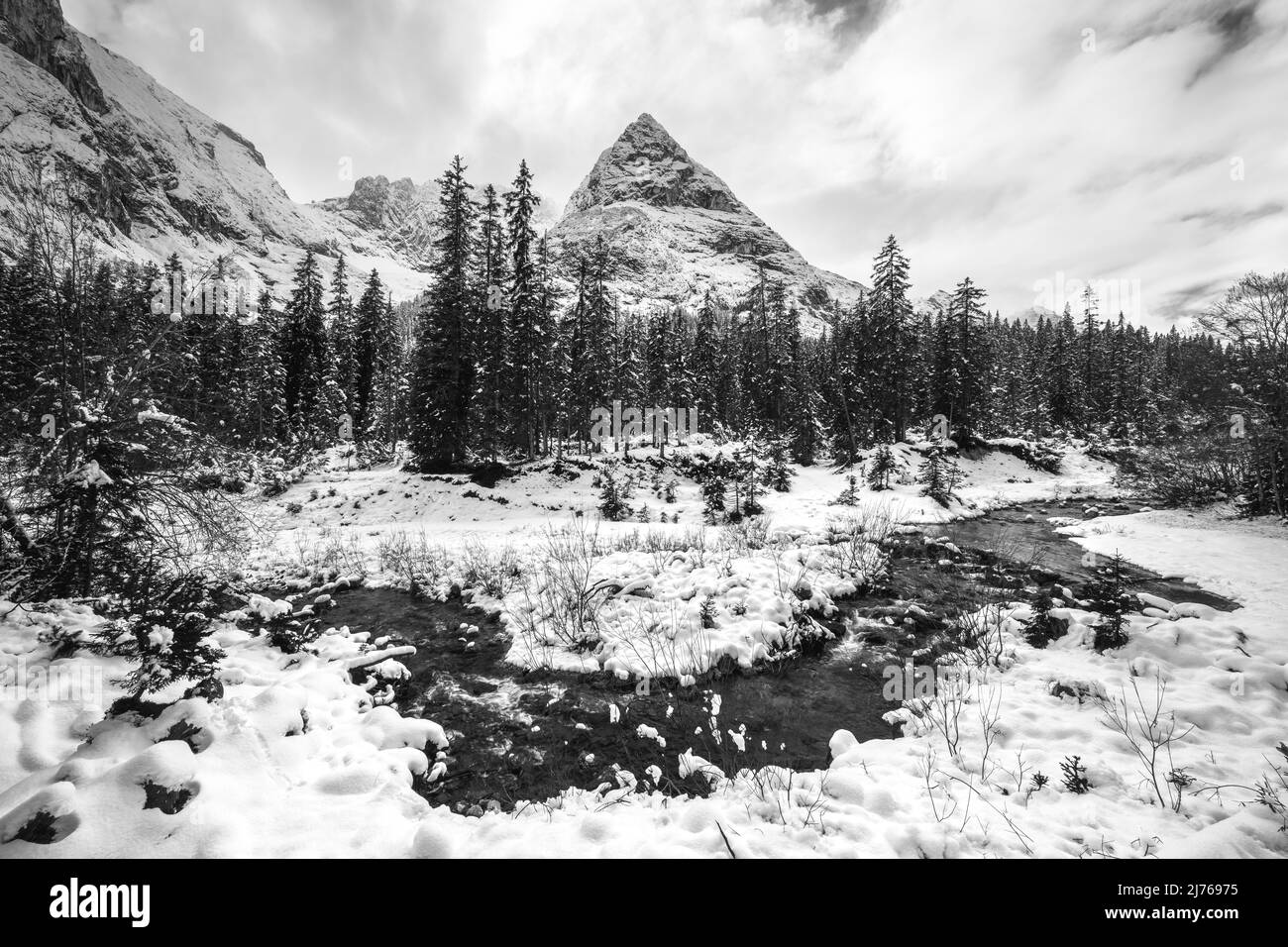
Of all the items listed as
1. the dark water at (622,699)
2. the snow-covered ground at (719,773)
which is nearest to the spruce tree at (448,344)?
the dark water at (622,699)

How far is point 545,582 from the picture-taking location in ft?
31.4

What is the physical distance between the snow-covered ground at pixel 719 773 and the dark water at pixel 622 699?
11.6 inches

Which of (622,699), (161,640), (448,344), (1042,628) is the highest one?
(448,344)

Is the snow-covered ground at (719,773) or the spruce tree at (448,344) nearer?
the snow-covered ground at (719,773)

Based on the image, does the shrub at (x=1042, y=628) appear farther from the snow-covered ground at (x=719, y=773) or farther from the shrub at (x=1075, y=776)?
the shrub at (x=1075, y=776)

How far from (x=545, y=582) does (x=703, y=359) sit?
36.1m

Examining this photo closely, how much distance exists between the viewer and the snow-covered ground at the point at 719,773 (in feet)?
10.5

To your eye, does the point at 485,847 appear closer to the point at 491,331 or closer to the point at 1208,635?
the point at 1208,635

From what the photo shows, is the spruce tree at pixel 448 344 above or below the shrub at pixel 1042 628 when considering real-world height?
above

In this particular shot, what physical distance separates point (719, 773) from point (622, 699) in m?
2.06

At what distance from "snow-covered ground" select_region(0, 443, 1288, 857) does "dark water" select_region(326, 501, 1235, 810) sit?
29 centimetres

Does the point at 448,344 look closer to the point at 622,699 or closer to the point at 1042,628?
the point at 622,699

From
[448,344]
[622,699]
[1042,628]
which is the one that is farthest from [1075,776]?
[448,344]

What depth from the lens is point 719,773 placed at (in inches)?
178
